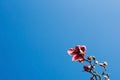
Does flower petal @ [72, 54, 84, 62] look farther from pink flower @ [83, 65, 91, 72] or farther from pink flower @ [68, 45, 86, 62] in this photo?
pink flower @ [83, 65, 91, 72]

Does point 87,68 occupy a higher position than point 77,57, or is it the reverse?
point 77,57

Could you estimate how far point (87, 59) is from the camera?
4.29 meters

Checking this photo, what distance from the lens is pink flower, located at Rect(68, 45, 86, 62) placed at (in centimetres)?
426

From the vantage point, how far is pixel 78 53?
4.29m

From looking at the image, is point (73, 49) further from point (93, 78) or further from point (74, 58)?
point (93, 78)

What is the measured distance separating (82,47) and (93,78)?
3.08 ft

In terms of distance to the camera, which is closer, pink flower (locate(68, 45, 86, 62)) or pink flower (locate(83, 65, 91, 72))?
pink flower (locate(68, 45, 86, 62))

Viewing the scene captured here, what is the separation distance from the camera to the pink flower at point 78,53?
426 cm

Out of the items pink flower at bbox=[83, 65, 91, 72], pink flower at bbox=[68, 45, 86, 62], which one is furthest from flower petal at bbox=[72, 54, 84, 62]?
pink flower at bbox=[83, 65, 91, 72]

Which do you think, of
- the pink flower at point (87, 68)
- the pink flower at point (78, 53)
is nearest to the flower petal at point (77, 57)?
the pink flower at point (78, 53)

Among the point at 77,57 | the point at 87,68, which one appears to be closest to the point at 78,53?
the point at 77,57

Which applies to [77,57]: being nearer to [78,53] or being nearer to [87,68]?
[78,53]

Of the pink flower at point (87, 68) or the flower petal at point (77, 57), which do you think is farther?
the pink flower at point (87, 68)

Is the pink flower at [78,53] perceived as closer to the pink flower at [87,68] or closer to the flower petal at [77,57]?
the flower petal at [77,57]
